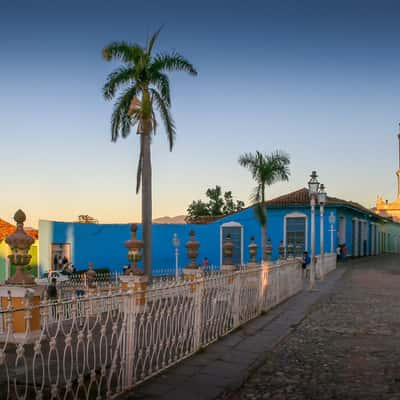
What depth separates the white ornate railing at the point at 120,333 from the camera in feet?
14.1

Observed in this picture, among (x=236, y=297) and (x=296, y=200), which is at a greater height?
(x=296, y=200)

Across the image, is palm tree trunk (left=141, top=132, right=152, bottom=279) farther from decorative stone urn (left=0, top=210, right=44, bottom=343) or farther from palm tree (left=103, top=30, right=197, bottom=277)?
decorative stone urn (left=0, top=210, right=44, bottom=343)

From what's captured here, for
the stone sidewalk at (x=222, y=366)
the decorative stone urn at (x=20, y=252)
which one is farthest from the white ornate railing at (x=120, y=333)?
the decorative stone urn at (x=20, y=252)

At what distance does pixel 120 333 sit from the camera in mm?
4953

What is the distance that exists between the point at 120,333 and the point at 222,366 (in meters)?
1.71

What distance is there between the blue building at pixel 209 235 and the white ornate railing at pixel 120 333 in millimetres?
21617

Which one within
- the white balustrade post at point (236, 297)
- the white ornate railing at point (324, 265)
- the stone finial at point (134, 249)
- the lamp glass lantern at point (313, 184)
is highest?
the lamp glass lantern at point (313, 184)

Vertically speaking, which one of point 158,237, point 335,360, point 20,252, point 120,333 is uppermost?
point 20,252

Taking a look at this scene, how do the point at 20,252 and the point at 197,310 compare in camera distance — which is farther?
the point at 20,252

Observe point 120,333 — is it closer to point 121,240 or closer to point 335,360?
point 335,360

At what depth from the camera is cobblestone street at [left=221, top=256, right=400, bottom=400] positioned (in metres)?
5.21

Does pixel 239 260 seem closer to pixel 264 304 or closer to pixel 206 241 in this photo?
pixel 206 241

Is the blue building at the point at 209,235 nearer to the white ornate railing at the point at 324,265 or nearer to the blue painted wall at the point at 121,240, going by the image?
the blue painted wall at the point at 121,240

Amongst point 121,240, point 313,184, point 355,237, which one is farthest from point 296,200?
point 313,184
